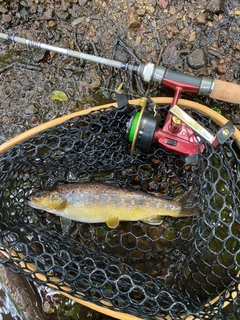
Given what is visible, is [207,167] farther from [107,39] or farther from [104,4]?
[104,4]

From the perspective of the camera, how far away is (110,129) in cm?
236

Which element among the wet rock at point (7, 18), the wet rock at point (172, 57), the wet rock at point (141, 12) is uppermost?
the wet rock at point (141, 12)

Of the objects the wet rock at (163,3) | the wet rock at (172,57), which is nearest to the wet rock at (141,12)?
the wet rock at (163,3)

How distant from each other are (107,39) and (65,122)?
0.90 metres

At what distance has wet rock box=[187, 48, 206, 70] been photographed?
2.65m

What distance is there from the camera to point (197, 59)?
8.71 feet

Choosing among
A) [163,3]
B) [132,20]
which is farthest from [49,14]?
[163,3]

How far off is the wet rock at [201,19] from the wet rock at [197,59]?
22 centimetres

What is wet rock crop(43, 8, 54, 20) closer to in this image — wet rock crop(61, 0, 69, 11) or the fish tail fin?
wet rock crop(61, 0, 69, 11)

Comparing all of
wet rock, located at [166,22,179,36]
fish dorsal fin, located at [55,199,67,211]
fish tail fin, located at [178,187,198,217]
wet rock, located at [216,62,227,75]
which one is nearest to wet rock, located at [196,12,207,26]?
wet rock, located at [166,22,179,36]

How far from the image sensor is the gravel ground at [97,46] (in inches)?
106

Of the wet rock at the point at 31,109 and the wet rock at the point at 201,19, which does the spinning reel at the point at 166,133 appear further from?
the wet rock at the point at 31,109

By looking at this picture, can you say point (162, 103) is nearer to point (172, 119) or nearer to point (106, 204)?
point (172, 119)

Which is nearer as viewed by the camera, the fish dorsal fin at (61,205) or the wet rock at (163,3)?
the fish dorsal fin at (61,205)
